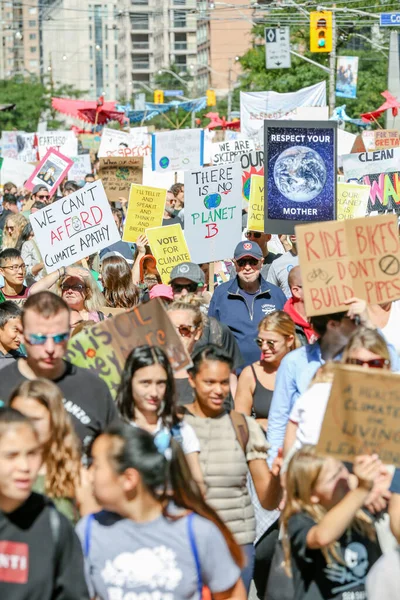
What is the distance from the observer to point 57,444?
14.4ft

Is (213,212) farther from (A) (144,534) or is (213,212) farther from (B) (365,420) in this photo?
(A) (144,534)

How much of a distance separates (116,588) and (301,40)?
182 feet

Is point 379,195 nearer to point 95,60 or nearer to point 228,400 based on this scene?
point 228,400

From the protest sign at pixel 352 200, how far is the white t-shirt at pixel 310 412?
729 cm

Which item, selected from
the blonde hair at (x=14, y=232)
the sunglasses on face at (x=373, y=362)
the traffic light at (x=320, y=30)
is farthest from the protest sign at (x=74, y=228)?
the traffic light at (x=320, y=30)

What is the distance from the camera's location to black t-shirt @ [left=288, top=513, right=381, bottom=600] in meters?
4.32

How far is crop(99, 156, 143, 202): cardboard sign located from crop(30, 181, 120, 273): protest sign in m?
6.53

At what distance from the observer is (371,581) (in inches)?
133

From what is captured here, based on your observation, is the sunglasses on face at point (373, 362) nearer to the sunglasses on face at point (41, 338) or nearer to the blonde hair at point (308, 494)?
the blonde hair at point (308, 494)

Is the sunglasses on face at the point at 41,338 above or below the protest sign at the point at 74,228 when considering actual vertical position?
above

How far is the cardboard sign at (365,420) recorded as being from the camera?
425 cm

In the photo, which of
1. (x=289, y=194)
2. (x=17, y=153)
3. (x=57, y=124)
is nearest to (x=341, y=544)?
(x=289, y=194)

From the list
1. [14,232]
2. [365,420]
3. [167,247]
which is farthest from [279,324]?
[14,232]

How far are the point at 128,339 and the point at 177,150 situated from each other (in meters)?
13.1
